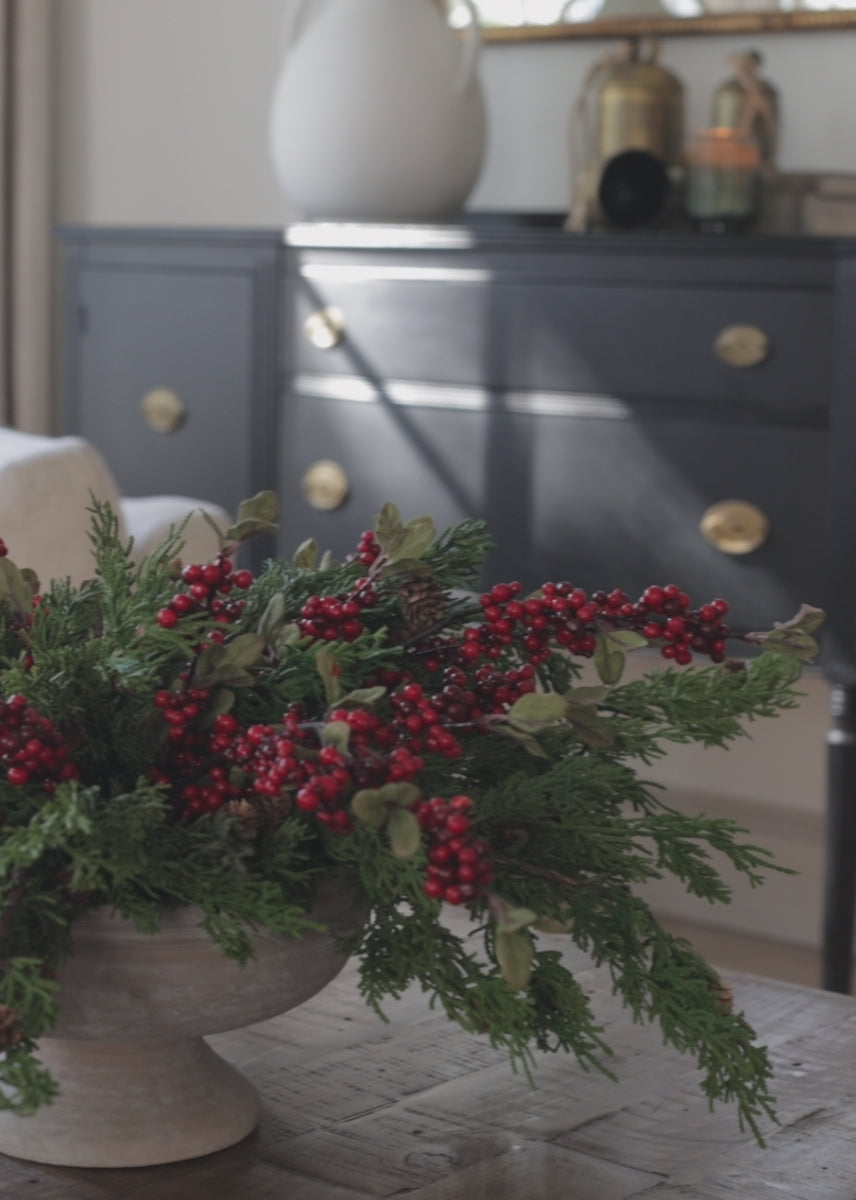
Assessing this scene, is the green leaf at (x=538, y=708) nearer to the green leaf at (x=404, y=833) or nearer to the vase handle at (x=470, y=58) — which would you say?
the green leaf at (x=404, y=833)

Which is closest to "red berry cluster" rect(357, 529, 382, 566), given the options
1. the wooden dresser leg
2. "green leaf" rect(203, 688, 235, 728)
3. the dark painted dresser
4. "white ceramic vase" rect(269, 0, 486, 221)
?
"green leaf" rect(203, 688, 235, 728)

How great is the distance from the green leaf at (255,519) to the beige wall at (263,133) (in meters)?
2.01

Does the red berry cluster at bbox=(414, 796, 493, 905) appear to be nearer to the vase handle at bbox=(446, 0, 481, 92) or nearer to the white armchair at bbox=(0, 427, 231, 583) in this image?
the white armchair at bbox=(0, 427, 231, 583)

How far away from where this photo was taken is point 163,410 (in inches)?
103

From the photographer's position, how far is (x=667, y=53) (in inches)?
108

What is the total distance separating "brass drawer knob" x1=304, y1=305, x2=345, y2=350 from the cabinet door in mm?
88

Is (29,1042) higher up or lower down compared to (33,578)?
lower down

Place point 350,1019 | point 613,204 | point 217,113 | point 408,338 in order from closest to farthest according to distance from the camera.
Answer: point 350,1019, point 408,338, point 613,204, point 217,113

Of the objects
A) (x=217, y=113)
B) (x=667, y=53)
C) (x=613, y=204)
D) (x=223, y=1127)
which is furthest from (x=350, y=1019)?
(x=217, y=113)

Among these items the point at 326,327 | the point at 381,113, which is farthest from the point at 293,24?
the point at 326,327

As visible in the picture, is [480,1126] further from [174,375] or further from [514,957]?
[174,375]

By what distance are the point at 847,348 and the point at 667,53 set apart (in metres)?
0.93

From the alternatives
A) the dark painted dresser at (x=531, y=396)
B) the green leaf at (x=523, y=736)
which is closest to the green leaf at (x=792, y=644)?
the green leaf at (x=523, y=736)

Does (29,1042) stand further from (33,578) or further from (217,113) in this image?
(217,113)
